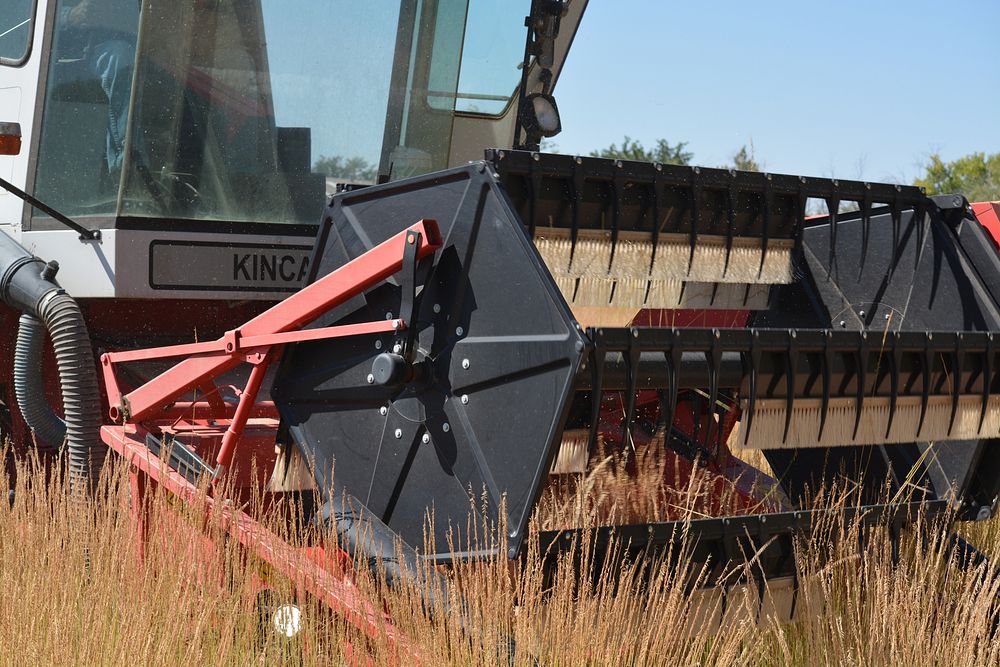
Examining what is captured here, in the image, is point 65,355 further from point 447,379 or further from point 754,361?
point 754,361

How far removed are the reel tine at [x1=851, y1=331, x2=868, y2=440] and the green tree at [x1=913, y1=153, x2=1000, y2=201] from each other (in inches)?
906

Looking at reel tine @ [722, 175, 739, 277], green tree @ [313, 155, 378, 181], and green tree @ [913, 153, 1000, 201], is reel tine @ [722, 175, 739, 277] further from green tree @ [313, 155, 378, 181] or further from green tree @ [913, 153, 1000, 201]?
green tree @ [913, 153, 1000, 201]

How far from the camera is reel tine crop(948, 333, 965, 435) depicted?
3.31 m

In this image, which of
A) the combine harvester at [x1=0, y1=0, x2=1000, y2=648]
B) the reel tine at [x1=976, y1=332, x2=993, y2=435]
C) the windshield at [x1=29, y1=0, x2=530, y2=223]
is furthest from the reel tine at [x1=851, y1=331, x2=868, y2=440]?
the windshield at [x1=29, y1=0, x2=530, y2=223]

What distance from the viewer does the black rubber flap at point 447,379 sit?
2.67m

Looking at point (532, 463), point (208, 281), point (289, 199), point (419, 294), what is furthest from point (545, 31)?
point (532, 463)

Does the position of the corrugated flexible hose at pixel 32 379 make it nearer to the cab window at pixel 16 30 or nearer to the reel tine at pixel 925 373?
the cab window at pixel 16 30

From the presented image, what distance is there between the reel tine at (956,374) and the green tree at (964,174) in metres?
22.7

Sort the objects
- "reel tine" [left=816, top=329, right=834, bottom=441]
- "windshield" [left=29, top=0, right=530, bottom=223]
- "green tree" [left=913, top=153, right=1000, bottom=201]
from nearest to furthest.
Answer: "reel tine" [left=816, top=329, right=834, bottom=441] → "windshield" [left=29, top=0, right=530, bottom=223] → "green tree" [left=913, top=153, right=1000, bottom=201]

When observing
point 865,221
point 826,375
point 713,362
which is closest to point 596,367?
point 713,362

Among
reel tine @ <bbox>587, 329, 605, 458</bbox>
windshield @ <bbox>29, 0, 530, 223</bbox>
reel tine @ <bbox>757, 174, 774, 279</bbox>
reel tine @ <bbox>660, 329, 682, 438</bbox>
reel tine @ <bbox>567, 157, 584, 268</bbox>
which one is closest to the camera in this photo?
reel tine @ <bbox>587, 329, 605, 458</bbox>

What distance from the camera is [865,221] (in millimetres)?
4066

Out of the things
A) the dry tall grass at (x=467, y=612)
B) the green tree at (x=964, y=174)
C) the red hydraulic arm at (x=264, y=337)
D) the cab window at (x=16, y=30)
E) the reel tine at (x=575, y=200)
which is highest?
the green tree at (x=964, y=174)

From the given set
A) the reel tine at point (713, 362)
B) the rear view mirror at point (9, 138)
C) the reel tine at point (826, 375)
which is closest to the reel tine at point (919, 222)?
the reel tine at point (826, 375)
